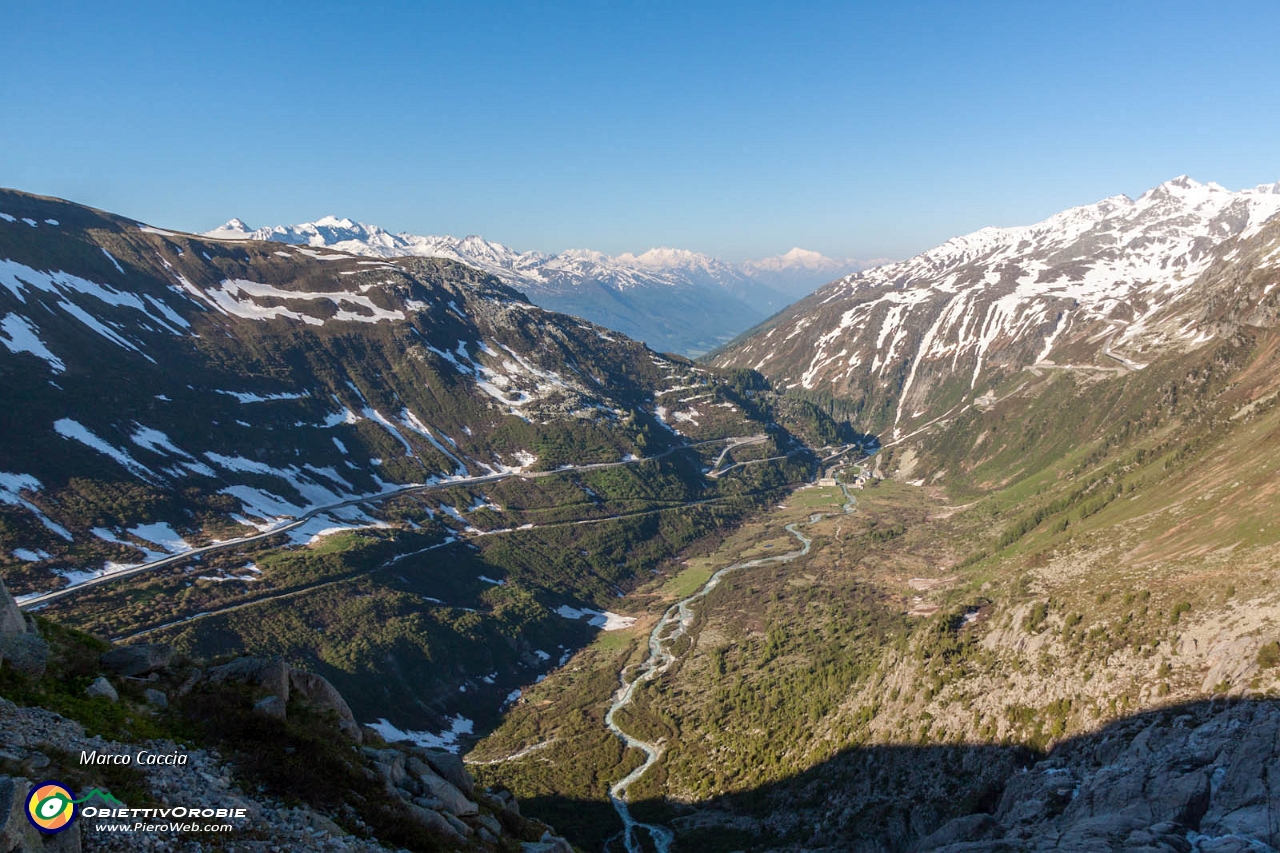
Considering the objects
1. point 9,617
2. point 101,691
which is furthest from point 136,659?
point 9,617

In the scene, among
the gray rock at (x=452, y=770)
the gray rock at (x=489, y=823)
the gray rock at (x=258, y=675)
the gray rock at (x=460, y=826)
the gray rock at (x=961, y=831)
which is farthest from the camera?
the gray rock at (x=961, y=831)

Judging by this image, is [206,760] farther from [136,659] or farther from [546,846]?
[546,846]

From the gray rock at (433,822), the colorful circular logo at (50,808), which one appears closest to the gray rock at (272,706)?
the gray rock at (433,822)

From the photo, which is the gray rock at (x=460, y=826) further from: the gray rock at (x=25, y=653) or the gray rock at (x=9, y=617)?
the gray rock at (x=9, y=617)

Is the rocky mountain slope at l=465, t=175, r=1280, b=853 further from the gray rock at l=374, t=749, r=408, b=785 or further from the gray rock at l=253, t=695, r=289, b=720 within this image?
the gray rock at l=253, t=695, r=289, b=720

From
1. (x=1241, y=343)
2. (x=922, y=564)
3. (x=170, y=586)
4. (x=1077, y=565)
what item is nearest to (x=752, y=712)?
(x=1077, y=565)

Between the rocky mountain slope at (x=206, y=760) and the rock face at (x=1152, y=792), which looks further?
the rock face at (x=1152, y=792)
